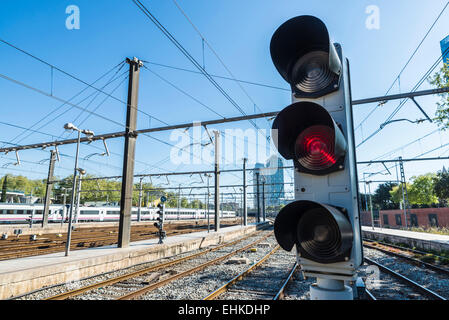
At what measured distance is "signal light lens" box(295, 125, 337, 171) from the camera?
1567mm

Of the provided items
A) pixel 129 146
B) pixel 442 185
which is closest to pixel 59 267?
pixel 129 146

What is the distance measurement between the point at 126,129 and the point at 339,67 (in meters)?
12.8

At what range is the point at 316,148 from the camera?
1.67m

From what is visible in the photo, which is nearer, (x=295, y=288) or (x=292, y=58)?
(x=292, y=58)

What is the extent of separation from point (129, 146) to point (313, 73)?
40.8ft

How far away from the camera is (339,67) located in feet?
5.43

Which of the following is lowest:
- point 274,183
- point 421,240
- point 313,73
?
point 421,240

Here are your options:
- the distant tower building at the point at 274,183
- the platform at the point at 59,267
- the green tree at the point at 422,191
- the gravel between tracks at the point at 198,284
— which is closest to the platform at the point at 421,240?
the distant tower building at the point at 274,183

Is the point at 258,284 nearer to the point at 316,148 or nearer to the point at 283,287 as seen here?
the point at 283,287

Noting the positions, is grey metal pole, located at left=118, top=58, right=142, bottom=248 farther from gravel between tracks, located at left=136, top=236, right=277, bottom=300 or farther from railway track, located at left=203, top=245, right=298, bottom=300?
railway track, located at left=203, top=245, right=298, bottom=300

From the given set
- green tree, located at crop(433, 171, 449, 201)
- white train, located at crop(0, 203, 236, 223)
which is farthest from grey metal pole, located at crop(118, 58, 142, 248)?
green tree, located at crop(433, 171, 449, 201)

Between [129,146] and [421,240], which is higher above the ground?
[129,146]

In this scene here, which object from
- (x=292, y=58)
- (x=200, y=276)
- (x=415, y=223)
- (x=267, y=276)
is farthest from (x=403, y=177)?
(x=292, y=58)
